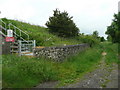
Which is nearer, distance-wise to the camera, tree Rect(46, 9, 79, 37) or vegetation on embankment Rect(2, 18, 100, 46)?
vegetation on embankment Rect(2, 18, 100, 46)

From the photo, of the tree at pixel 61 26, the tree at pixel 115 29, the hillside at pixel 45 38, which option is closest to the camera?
the hillside at pixel 45 38

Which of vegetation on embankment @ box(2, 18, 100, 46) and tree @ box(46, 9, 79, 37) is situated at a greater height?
tree @ box(46, 9, 79, 37)

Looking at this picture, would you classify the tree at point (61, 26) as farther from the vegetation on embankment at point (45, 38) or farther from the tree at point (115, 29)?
the tree at point (115, 29)

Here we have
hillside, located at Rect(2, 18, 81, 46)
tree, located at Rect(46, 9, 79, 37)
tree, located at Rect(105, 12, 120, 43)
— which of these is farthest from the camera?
tree, located at Rect(105, 12, 120, 43)

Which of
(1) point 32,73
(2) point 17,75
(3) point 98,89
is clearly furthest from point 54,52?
(3) point 98,89

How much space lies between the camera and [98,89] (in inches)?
196

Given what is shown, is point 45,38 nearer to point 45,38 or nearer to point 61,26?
point 45,38

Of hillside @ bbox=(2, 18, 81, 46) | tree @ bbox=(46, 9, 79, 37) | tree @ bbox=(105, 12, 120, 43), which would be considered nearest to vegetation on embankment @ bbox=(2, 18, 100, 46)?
hillside @ bbox=(2, 18, 81, 46)

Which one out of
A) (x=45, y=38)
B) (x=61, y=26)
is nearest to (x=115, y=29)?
(x=61, y=26)

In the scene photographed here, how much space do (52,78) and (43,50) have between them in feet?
10.3

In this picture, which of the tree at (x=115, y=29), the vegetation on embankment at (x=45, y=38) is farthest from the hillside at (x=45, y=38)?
the tree at (x=115, y=29)

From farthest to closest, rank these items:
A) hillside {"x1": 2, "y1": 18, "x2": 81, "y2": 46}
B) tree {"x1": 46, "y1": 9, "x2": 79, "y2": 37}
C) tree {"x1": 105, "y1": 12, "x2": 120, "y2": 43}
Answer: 1. tree {"x1": 105, "y1": 12, "x2": 120, "y2": 43}
2. tree {"x1": 46, "y1": 9, "x2": 79, "y2": 37}
3. hillside {"x1": 2, "y1": 18, "x2": 81, "y2": 46}

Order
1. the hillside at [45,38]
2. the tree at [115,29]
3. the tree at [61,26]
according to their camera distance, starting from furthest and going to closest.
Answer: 1. the tree at [115,29]
2. the tree at [61,26]
3. the hillside at [45,38]

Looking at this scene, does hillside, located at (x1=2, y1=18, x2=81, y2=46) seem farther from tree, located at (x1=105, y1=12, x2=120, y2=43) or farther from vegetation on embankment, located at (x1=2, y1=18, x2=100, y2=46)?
tree, located at (x1=105, y1=12, x2=120, y2=43)
